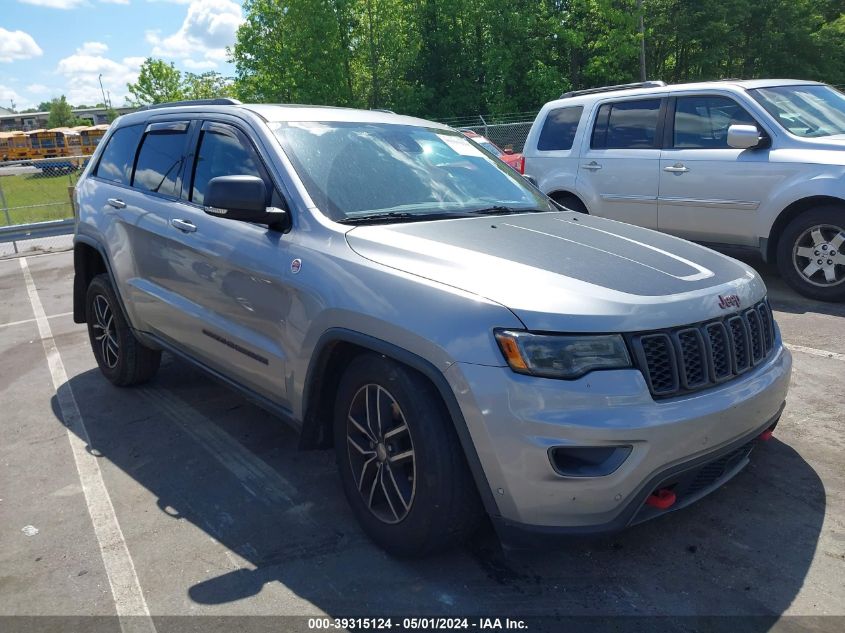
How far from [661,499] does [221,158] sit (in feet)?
9.20

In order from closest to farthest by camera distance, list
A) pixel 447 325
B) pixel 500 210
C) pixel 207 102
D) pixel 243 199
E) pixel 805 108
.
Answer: pixel 447 325, pixel 243 199, pixel 500 210, pixel 207 102, pixel 805 108

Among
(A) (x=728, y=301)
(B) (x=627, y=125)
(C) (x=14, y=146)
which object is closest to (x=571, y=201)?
(B) (x=627, y=125)

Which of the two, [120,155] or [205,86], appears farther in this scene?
[205,86]

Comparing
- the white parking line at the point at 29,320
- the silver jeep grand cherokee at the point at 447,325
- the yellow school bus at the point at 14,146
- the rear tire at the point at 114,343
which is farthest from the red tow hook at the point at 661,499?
the yellow school bus at the point at 14,146

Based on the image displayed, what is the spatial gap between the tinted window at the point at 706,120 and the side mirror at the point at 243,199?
520cm

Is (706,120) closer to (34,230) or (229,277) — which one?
(229,277)

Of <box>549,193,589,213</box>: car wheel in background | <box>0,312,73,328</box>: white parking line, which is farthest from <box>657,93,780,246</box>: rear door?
<box>0,312,73,328</box>: white parking line

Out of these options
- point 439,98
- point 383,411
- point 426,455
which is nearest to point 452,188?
point 383,411

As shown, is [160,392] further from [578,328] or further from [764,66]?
[764,66]

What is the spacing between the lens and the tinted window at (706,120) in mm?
6953

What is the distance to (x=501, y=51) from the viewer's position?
35.0 metres

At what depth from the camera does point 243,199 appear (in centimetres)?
324

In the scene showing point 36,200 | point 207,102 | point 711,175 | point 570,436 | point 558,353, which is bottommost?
point 36,200

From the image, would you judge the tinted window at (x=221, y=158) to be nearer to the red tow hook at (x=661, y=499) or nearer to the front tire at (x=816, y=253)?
the red tow hook at (x=661, y=499)
